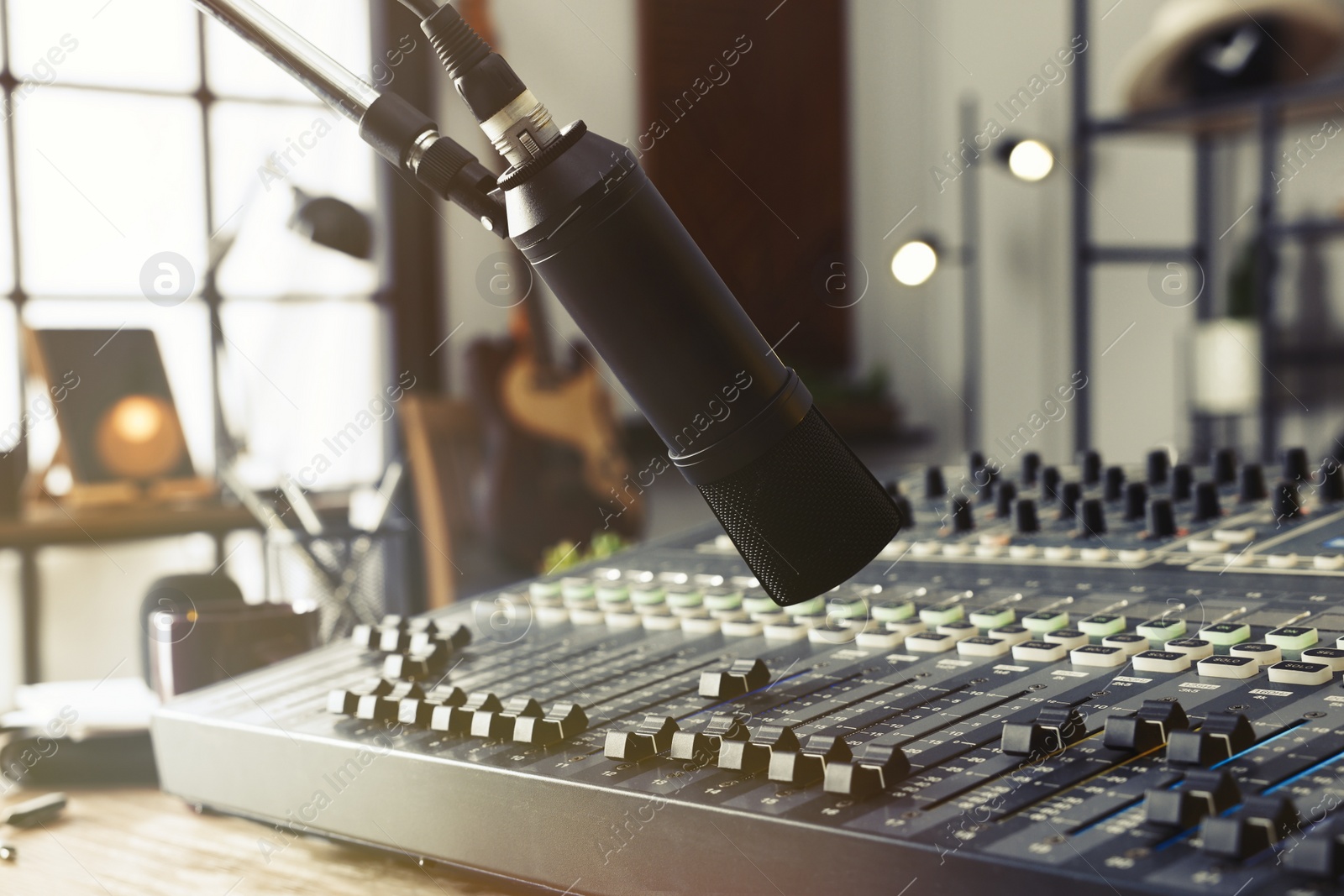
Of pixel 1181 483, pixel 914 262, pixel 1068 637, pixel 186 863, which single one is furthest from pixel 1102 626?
pixel 914 262

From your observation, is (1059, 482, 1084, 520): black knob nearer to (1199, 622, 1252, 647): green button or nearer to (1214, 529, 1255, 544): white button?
(1214, 529, 1255, 544): white button

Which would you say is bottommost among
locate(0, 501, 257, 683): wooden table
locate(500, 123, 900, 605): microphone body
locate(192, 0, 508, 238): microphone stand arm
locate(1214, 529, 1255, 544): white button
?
locate(0, 501, 257, 683): wooden table

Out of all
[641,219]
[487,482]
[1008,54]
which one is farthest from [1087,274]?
[641,219]

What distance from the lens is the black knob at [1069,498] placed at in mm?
872

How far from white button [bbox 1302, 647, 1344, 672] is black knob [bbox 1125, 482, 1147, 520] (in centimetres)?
31

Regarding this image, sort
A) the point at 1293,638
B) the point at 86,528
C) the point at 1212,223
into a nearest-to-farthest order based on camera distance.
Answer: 1. the point at 1293,638
2. the point at 86,528
3. the point at 1212,223

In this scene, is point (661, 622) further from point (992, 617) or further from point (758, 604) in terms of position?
point (992, 617)

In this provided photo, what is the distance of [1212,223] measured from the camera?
11.8 ft

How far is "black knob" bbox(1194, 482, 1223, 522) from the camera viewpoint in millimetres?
828

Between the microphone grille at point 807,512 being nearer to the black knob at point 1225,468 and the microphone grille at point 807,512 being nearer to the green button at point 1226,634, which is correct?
the green button at point 1226,634

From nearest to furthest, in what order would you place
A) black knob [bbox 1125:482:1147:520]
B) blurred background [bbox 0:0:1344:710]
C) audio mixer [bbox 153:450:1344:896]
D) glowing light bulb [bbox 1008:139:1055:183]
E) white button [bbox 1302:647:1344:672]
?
audio mixer [bbox 153:450:1344:896], white button [bbox 1302:647:1344:672], black knob [bbox 1125:482:1147:520], blurred background [bbox 0:0:1344:710], glowing light bulb [bbox 1008:139:1055:183]

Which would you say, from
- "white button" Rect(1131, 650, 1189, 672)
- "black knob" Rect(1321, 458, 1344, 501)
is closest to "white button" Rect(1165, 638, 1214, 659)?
"white button" Rect(1131, 650, 1189, 672)

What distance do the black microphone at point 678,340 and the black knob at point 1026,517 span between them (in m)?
0.38

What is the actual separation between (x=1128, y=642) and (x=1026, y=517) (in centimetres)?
27
